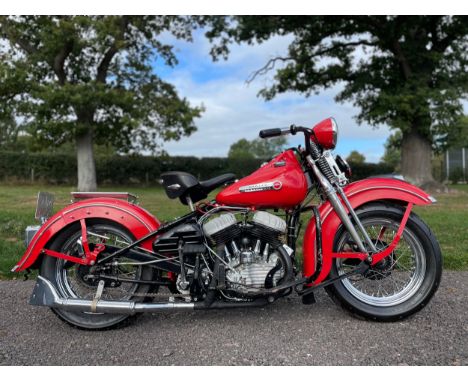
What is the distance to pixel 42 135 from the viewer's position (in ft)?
58.6

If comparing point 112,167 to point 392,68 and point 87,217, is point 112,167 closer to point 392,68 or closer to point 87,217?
point 392,68

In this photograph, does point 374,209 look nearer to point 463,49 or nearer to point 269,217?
point 269,217

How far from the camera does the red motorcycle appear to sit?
10.1 feet

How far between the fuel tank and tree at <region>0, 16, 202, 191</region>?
14768 mm

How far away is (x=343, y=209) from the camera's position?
3.18m

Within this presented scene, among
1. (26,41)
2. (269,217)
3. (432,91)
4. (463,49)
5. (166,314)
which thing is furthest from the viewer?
(26,41)

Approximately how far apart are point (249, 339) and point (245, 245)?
675mm

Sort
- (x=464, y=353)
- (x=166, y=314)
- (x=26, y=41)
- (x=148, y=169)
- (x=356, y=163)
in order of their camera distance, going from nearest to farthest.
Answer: (x=464, y=353) → (x=166, y=314) → (x=26, y=41) → (x=148, y=169) → (x=356, y=163)

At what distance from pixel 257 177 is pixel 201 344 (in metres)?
1.27

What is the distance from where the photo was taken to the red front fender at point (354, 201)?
316 centimetres

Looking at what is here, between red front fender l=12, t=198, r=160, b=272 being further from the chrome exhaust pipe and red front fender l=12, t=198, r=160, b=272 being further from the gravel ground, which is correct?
the gravel ground

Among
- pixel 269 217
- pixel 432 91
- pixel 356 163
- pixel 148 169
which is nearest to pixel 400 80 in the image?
pixel 432 91

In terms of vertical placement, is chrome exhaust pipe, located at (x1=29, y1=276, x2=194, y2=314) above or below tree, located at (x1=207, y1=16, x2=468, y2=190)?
below

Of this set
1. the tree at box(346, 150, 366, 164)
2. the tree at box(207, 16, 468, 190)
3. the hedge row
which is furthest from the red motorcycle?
the tree at box(346, 150, 366, 164)
